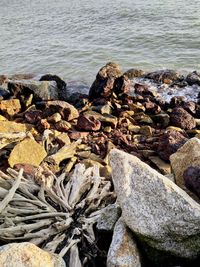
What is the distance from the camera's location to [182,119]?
7789 mm

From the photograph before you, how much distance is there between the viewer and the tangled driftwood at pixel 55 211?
3875 millimetres

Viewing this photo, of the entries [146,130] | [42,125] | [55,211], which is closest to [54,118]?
[42,125]

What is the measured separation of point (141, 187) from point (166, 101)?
6158 millimetres

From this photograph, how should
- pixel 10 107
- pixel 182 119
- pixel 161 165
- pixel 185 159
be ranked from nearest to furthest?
pixel 185 159
pixel 161 165
pixel 182 119
pixel 10 107

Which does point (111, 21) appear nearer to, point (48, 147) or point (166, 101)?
point (166, 101)

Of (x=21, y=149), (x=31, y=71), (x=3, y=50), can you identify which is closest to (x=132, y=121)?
(x=21, y=149)

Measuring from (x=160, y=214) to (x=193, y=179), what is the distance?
0.59 m

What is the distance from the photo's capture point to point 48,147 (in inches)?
261

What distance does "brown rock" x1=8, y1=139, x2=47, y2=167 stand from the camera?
234 inches

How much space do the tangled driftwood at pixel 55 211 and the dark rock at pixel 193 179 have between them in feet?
2.90

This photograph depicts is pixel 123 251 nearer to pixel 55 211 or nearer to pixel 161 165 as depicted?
pixel 55 211

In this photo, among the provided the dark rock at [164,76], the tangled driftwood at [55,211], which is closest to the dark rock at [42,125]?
the tangled driftwood at [55,211]

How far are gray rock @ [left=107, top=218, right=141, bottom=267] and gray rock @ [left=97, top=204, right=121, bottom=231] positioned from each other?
29 centimetres

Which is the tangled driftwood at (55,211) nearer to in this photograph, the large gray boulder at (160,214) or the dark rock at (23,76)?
the large gray boulder at (160,214)
